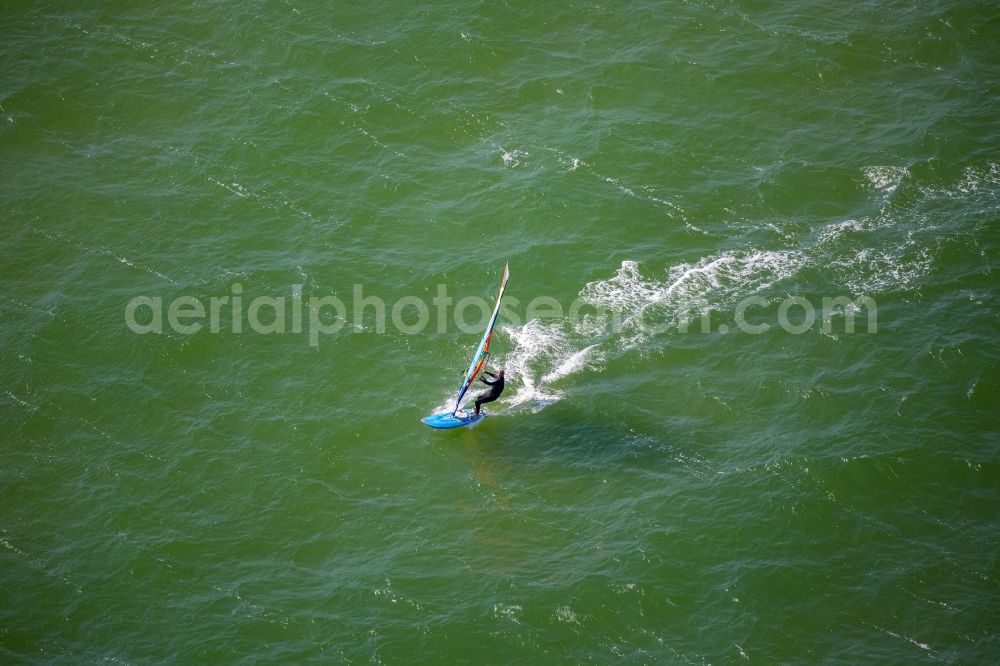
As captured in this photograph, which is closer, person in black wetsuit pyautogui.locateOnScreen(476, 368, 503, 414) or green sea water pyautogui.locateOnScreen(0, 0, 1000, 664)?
green sea water pyautogui.locateOnScreen(0, 0, 1000, 664)

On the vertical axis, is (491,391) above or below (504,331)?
below

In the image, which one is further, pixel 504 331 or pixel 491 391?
pixel 504 331

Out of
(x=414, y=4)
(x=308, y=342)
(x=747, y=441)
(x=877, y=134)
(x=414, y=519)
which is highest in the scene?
(x=414, y=4)

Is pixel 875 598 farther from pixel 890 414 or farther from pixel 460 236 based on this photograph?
pixel 460 236

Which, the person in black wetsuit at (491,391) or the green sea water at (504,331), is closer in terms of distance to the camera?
the green sea water at (504,331)

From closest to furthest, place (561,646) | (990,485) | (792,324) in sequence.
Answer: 1. (561,646)
2. (990,485)
3. (792,324)

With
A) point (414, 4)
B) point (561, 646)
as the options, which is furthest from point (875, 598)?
point (414, 4)

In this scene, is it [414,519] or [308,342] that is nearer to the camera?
[414,519]

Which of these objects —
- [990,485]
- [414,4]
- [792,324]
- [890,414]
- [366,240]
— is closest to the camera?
[990,485]
